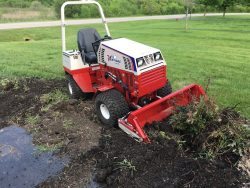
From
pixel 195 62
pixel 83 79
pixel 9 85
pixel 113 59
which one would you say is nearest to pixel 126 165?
pixel 113 59

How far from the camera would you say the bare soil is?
3.72m

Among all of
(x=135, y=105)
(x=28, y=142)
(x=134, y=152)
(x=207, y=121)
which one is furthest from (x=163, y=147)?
(x=28, y=142)

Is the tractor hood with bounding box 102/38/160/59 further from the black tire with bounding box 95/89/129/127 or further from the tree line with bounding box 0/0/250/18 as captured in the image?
the tree line with bounding box 0/0/250/18

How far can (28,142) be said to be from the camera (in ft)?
16.2

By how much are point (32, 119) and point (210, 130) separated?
2980mm

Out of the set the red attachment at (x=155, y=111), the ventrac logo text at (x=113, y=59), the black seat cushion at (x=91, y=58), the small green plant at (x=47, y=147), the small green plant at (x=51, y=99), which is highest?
the ventrac logo text at (x=113, y=59)

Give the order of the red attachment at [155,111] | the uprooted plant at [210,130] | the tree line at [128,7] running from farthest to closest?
the tree line at [128,7], the red attachment at [155,111], the uprooted plant at [210,130]

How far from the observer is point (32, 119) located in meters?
5.64

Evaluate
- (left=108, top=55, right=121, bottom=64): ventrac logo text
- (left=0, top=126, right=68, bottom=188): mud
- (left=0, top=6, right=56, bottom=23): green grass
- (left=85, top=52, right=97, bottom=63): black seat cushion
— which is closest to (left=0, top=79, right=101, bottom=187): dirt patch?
(left=0, top=126, right=68, bottom=188): mud

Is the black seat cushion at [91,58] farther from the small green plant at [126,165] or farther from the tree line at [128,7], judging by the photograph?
the tree line at [128,7]

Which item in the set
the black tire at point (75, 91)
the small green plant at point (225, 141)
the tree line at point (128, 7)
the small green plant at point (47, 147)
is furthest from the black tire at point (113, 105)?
the tree line at point (128, 7)

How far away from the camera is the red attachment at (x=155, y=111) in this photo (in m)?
4.46

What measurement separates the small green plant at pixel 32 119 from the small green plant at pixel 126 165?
2033mm

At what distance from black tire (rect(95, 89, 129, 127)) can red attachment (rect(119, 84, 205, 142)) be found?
0.66 ft
